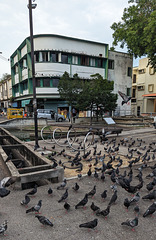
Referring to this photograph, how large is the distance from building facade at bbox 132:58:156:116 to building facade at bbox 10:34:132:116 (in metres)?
4.59

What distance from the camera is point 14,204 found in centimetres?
412

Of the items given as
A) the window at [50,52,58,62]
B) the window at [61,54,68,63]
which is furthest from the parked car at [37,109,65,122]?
the window at [61,54,68,63]

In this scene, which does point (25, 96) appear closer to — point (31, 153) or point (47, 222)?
point (31, 153)

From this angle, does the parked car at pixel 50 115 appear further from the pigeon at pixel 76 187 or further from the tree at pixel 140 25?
the pigeon at pixel 76 187

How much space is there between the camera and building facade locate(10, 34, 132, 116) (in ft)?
97.2

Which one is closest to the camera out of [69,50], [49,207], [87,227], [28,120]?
[87,227]

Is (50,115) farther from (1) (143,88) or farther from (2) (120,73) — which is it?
(1) (143,88)

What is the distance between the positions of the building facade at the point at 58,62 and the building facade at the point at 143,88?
181 inches

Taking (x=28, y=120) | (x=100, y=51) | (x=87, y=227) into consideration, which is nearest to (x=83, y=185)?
(x=87, y=227)

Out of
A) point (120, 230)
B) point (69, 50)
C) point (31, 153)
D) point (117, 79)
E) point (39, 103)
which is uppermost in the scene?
point (69, 50)

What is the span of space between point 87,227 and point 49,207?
120 cm

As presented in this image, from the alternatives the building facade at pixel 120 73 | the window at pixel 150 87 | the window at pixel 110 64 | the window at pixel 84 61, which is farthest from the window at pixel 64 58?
the window at pixel 150 87

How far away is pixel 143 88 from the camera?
39.1 meters

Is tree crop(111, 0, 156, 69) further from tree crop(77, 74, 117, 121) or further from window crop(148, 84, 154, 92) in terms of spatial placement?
window crop(148, 84, 154, 92)
